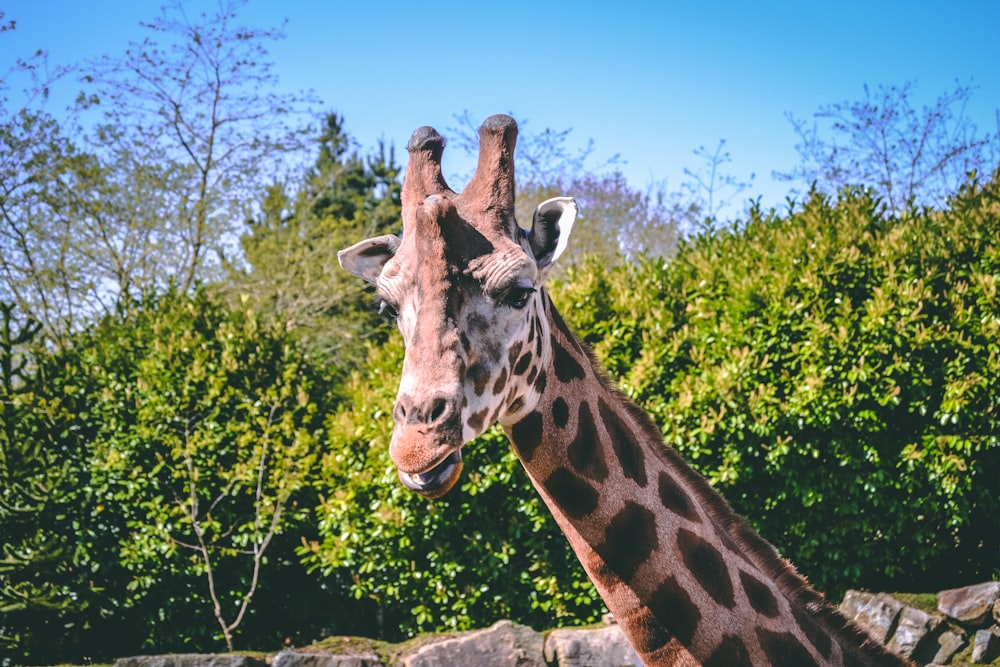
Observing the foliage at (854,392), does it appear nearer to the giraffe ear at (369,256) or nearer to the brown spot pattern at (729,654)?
the brown spot pattern at (729,654)

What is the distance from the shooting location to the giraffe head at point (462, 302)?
220 cm

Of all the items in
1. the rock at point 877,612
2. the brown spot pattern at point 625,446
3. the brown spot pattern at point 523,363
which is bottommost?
the rock at point 877,612

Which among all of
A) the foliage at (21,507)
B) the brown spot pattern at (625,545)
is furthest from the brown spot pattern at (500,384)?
the foliage at (21,507)

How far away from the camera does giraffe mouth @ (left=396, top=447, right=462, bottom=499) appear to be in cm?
215

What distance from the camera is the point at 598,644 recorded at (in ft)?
18.5

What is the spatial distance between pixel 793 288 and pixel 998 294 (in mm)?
1434

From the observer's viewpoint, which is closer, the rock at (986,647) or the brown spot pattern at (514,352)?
the brown spot pattern at (514,352)

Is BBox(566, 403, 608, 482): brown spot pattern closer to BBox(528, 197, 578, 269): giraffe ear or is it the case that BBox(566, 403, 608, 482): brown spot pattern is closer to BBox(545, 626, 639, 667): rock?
BBox(528, 197, 578, 269): giraffe ear

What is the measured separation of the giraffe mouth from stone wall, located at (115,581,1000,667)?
3.79 meters

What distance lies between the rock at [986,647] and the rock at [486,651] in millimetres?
3017

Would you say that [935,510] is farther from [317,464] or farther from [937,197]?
[937,197]

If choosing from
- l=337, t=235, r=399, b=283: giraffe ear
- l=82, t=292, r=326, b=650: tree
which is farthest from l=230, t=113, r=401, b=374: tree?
l=337, t=235, r=399, b=283: giraffe ear

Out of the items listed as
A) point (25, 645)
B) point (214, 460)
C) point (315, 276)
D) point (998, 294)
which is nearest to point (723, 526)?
point (998, 294)

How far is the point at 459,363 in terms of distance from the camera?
230 cm
